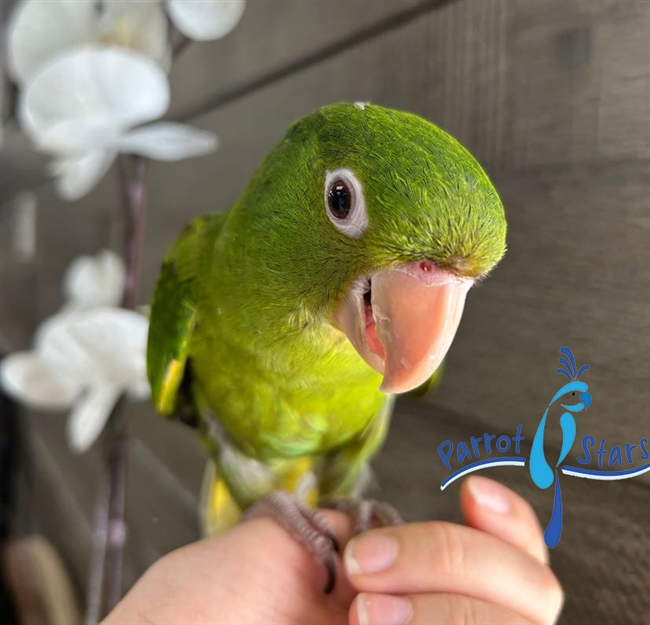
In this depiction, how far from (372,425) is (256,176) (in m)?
0.29

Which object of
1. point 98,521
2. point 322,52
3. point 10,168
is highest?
point 322,52

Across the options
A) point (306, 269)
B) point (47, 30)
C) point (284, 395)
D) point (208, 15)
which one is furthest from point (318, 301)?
point (47, 30)

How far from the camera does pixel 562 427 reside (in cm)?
38

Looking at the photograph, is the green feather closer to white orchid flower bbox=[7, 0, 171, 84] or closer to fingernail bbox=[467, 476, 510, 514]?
fingernail bbox=[467, 476, 510, 514]

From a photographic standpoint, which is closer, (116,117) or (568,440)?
(568,440)

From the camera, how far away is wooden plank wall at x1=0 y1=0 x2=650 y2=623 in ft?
1.19

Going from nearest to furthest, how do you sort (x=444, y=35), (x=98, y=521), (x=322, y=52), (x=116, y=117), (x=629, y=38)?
(x=629, y=38)
(x=444, y=35)
(x=322, y=52)
(x=116, y=117)
(x=98, y=521)

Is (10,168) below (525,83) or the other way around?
below

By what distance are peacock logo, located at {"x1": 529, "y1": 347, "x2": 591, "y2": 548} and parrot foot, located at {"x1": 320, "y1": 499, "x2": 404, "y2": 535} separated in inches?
7.3

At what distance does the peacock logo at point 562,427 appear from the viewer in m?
0.37

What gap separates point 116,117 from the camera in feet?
2.45

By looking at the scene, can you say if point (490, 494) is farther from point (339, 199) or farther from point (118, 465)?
point (118, 465)

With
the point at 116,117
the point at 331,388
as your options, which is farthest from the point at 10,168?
the point at 331,388

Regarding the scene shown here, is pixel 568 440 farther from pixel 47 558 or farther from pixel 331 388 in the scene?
pixel 47 558
